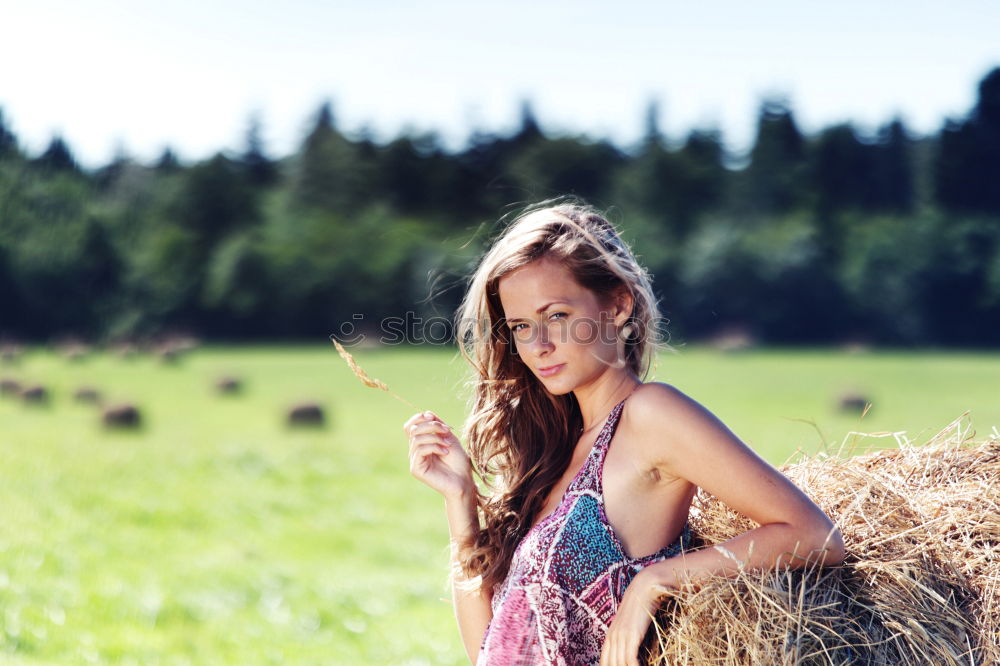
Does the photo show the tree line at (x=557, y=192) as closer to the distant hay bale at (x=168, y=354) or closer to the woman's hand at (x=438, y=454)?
the distant hay bale at (x=168, y=354)

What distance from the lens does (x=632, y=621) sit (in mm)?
1561

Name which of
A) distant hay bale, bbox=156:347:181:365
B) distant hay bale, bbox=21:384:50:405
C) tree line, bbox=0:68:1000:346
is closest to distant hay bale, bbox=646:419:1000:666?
distant hay bale, bbox=21:384:50:405

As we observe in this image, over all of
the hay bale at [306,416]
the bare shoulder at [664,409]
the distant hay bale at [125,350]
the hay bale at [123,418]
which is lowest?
the distant hay bale at [125,350]

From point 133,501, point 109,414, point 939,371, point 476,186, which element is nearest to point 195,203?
point 476,186

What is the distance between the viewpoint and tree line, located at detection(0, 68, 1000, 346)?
24297mm

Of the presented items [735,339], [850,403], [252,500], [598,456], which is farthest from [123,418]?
[735,339]

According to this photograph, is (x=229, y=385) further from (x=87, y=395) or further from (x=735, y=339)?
(x=735, y=339)

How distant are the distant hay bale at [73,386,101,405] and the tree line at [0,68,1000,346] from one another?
310 cm

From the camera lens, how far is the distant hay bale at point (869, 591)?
157 cm

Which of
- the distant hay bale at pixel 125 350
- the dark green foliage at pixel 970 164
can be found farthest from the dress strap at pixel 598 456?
the dark green foliage at pixel 970 164

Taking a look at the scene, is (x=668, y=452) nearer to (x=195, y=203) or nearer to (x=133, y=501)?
(x=133, y=501)

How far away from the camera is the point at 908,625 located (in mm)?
1639

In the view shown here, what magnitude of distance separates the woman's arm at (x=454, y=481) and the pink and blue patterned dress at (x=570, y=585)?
0.29 metres

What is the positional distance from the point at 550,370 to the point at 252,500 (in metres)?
13.2
